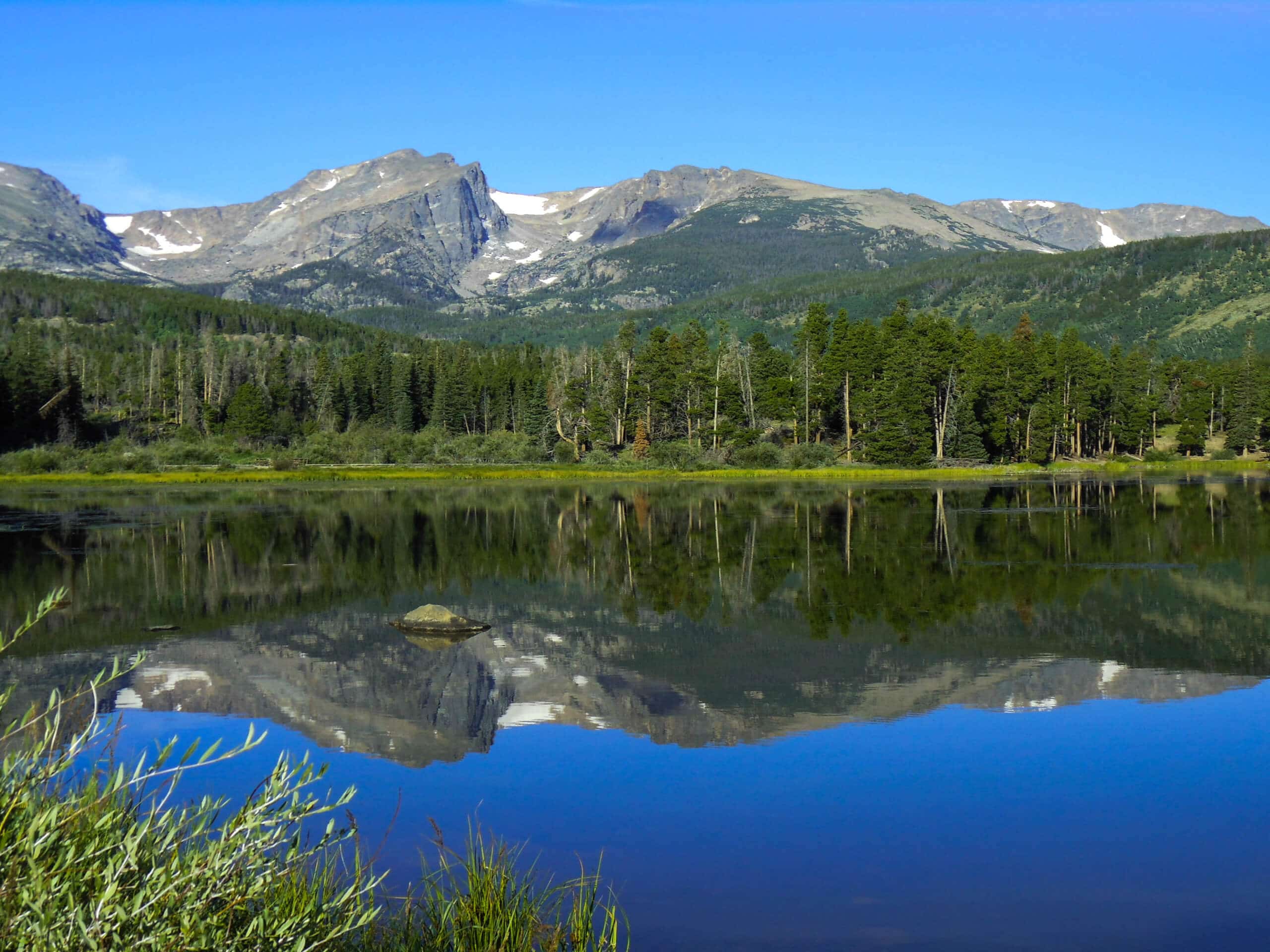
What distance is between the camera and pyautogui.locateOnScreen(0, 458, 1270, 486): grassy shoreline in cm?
9231

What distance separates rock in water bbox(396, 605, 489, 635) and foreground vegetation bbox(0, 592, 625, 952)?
14971mm

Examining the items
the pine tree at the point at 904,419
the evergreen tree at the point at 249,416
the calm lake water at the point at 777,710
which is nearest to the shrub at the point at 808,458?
the pine tree at the point at 904,419

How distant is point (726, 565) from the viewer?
112ft

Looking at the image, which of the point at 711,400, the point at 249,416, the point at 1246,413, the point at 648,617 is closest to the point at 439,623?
the point at 648,617

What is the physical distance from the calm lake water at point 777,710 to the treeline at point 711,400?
211 ft

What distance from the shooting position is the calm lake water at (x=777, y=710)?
10.1 metres

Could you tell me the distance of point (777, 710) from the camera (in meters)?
16.8

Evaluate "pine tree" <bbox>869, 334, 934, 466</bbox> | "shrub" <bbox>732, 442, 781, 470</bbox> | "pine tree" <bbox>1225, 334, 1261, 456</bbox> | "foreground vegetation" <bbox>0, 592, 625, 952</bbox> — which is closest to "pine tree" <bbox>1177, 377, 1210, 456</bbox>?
"pine tree" <bbox>1225, 334, 1261, 456</bbox>

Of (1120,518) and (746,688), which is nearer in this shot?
(746,688)

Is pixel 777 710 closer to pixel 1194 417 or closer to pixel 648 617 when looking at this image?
pixel 648 617

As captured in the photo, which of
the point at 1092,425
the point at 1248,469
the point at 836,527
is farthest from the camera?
the point at 1092,425

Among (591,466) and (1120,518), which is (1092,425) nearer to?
(591,466)

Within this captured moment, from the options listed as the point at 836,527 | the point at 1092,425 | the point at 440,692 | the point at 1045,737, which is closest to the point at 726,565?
the point at 836,527

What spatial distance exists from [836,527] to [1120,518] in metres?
13.1
